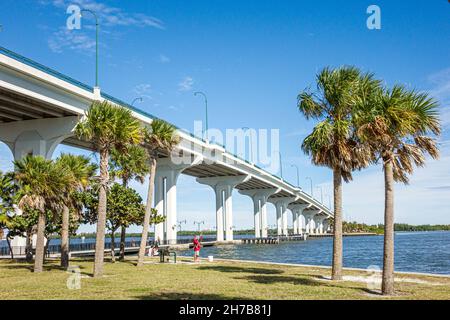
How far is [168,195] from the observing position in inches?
2938

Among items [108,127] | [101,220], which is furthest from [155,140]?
[101,220]

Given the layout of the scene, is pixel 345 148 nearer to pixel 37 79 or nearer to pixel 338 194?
pixel 338 194

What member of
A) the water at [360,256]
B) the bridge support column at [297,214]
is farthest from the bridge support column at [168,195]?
the bridge support column at [297,214]

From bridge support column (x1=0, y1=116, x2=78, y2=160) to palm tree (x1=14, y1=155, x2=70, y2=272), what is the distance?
15.3m

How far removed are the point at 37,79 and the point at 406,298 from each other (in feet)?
98.5

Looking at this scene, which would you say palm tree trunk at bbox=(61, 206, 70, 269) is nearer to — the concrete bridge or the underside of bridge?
the concrete bridge

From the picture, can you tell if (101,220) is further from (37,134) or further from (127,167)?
(37,134)

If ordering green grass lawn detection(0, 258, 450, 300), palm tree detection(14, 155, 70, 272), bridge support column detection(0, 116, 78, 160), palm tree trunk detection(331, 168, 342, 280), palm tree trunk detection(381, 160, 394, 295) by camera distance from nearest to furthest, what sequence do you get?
green grass lawn detection(0, 258, 450, 300) < palm tree trunk detection(381, 160, 394, 295) < palm tree trunk detection(331, 168, 342, 280) < palm tree detection(14, 155, 70, 272) < bridge support column detection(0, 116, 78, 160)

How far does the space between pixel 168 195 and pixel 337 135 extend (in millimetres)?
55333

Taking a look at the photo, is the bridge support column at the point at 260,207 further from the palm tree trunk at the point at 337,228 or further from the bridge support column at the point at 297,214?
the palm tree trunk at the point at 337,228

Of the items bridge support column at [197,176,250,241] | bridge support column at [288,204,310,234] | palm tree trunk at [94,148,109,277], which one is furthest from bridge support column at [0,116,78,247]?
bridge support column at [288,204,310,234]

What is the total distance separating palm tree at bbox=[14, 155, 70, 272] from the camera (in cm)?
2577

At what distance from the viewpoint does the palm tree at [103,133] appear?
24.9m
